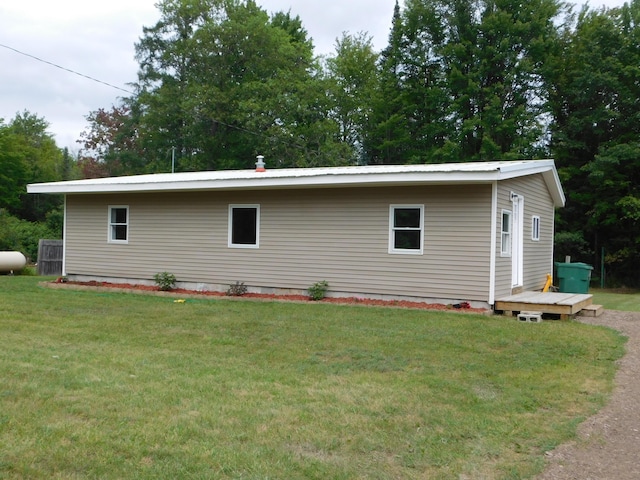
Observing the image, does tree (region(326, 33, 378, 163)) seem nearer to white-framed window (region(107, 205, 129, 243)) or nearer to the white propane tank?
white-framed window (region(107, 205, 129, 243))

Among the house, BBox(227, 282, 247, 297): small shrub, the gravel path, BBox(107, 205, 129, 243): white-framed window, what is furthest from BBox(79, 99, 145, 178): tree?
the gravel path

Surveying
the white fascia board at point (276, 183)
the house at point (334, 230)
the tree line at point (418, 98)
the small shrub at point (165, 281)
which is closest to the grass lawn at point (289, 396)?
the house at point (334, 230)

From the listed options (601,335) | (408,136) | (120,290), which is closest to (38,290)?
(120,290)

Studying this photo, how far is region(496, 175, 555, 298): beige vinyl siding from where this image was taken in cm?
1104

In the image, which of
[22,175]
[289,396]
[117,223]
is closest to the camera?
[289,396]

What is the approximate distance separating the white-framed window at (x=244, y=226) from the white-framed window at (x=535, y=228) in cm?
631

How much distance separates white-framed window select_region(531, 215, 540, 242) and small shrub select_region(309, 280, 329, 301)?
5.11 metres

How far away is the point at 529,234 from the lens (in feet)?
43.3

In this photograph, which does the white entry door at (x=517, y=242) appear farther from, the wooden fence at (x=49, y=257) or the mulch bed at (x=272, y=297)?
the wooden fence at (x=49, y=257)

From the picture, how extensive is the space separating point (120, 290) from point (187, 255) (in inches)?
69.2

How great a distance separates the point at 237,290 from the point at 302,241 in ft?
6.04

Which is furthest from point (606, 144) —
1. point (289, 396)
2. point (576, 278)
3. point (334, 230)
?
A: point (289, 396)

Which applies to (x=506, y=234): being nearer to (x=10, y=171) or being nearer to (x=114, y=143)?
(x=10, y=171)

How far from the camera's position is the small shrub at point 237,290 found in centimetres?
1280
